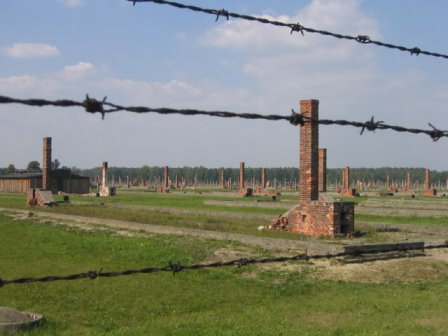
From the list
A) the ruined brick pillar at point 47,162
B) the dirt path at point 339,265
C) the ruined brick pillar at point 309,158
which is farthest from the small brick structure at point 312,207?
the ruined brick pillar at point 47,162

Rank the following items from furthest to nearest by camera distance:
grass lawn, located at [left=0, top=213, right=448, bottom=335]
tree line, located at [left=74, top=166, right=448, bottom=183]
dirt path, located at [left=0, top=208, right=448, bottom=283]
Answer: tree line, located at [left=74, top=166, right=448, bottom=183] → dirt path, located at [left=0, top=208, right=448, bottom=283] → grass lawn, located at [left=0, top=213, right=448, bottom=335]

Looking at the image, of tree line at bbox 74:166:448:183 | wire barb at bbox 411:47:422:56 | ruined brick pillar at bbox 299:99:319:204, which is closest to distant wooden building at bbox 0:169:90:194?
ruined brick pillar at bbox 299:99:319:204

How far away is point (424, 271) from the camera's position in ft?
39.9

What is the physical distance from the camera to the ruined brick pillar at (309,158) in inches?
711

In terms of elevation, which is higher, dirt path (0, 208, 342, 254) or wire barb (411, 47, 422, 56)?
wire barb (411, 47, 422, 56)

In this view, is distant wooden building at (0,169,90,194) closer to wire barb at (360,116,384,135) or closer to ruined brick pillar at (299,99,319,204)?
ruined brick pillar at (299,99,319,204)

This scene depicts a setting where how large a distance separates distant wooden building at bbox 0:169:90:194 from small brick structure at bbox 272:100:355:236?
36164 mm

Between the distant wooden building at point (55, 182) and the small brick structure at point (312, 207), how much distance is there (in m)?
36.2

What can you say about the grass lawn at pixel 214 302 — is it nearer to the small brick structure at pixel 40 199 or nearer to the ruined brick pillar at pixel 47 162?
the small brick structure at pixel 40 199

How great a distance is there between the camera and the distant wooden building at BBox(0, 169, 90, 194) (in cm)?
5025

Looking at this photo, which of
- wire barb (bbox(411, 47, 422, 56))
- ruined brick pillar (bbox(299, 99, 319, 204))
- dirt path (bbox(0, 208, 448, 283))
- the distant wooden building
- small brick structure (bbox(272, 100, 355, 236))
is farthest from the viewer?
the distant wooden building

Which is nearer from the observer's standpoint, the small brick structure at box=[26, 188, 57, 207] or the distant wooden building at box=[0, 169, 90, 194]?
the small brick structure at box=[26, 188, 57, 207]

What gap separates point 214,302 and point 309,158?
929cm

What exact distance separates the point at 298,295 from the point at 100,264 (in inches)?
218
